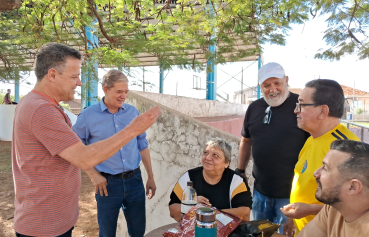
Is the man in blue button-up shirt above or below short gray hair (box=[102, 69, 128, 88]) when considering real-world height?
below

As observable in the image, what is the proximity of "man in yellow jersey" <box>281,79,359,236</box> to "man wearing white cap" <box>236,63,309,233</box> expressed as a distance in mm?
462

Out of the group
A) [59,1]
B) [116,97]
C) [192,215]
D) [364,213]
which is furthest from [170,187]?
[59,1]

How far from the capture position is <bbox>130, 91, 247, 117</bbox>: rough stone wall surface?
6.96m

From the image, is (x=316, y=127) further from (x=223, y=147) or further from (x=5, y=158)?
(x=5, y=158)

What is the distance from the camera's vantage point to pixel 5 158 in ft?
27.7

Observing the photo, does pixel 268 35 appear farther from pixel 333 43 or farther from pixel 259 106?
pixel 259 106

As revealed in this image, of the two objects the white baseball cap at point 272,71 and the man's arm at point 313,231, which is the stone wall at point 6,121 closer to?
the white baseball cap at point 272,71

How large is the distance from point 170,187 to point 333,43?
470 cm

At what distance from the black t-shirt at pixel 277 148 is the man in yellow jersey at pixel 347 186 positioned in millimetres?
908

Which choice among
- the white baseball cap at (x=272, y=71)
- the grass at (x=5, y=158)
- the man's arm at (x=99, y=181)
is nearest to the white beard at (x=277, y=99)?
the white baseball cap at (x=272, y=71)

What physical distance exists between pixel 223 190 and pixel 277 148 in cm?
60

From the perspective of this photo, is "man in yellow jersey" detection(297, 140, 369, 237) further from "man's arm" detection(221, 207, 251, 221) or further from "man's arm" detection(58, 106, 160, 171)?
"man's arm" detection(58, 106, 160, 171)

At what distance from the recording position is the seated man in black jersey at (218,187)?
6.62 ft

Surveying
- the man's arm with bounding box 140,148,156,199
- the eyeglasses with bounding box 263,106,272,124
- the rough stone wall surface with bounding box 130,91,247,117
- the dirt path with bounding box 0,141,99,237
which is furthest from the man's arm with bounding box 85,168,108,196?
the rough stone wall surface with bounding box 130,91,247,117
